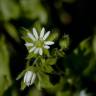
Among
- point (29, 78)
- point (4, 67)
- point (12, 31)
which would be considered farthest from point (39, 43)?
point (12, 31)

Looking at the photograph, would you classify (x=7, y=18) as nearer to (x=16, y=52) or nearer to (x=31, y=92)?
(x=16, y=52)

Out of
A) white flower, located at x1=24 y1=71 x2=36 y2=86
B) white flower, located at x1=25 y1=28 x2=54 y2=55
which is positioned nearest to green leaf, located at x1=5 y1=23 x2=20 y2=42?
white flower, located at x1=25 y1=28 x2=54 y2=55

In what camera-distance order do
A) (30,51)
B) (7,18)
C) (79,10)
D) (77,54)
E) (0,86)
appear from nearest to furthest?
(30,51) → (0,86) → (77,54) → (7,18) → (79,10)

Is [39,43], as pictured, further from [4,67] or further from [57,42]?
[4,67]

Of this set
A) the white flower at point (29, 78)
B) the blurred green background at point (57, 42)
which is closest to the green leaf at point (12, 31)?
the blurred green background at point (57, 42)

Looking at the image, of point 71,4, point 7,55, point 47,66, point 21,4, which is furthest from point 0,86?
point 71,4

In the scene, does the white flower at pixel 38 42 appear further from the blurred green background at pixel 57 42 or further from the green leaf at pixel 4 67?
the green leaf at pixel 4 67

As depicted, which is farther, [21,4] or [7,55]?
[21,4]

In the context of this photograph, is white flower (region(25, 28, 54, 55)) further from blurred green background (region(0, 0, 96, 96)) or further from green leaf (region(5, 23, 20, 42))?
green leaf (region(5, 23, 20, 42))
